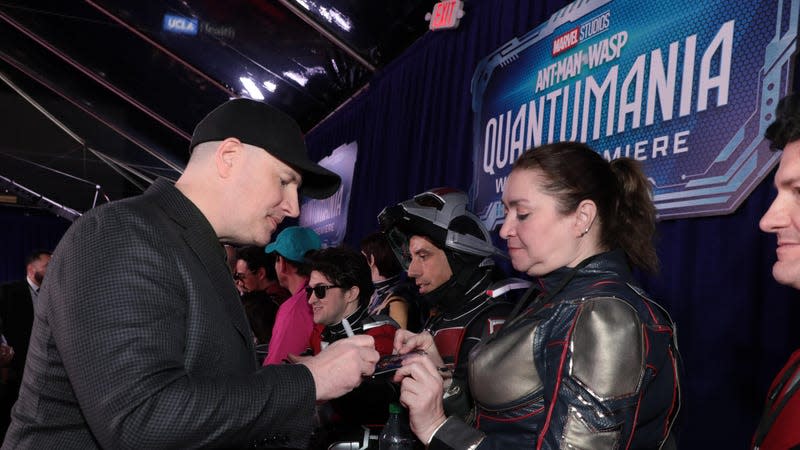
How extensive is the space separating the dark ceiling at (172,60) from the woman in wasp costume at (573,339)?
3.29 meters

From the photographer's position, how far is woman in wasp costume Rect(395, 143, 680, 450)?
130cm

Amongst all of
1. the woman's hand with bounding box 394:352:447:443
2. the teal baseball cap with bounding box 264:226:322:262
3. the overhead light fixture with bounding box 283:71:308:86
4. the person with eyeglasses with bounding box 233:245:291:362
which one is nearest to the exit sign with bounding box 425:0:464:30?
the teal baseball cap with bounding box 264:226:322:262

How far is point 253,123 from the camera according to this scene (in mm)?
1507

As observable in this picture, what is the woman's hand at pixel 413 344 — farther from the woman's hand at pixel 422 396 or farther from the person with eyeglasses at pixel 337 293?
the person with eyeglasses at pixel 337 293

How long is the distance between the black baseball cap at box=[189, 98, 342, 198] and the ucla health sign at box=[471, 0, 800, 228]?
1496 mm

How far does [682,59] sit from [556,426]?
1743mm

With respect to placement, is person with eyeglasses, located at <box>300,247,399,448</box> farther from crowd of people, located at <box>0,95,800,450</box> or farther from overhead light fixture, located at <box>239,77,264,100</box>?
overhead light fixture, located at <box>239,77,264,100</box>

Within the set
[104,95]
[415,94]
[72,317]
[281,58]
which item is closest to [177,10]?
[281,58]

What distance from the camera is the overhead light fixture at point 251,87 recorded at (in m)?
6.95

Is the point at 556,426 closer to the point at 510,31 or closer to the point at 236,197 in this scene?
the point at 236,197

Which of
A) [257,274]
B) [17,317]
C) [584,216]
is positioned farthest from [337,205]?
[584,216]

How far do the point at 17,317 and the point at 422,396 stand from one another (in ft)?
17.2

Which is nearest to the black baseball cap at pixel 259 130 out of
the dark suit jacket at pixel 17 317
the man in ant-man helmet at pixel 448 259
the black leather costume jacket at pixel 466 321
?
the black leather costume jacket at pixel 466 321

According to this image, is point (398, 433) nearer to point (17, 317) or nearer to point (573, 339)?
point (573, 339)
